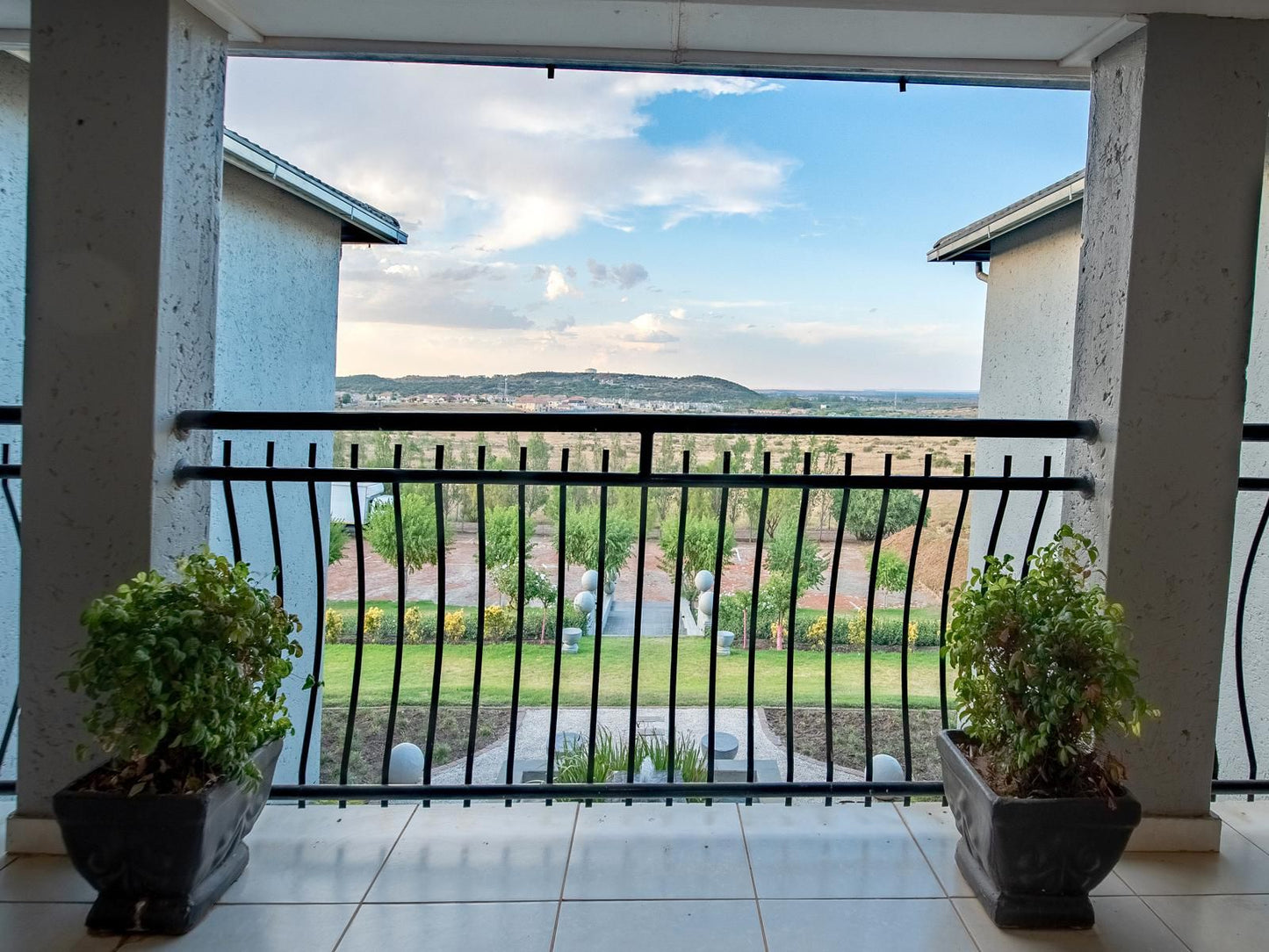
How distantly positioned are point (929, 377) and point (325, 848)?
6.14 metres

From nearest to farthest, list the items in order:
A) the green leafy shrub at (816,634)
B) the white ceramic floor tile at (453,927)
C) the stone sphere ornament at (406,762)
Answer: the white ceramic floor tile at (453,927) → the stone sphere ornament at (406,762) → the green leafy shrub at (816,634)

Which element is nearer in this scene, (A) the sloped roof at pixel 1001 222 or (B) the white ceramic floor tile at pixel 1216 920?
(B) the white ceramic floor tile at pixel 1216 920

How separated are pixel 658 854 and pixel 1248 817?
1824mm

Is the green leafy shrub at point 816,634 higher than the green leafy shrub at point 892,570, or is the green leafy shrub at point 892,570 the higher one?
the green leafy shrub at point 892,570

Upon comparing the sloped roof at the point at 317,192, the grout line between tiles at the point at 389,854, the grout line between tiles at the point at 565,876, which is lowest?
the grout line between tiles at the point at 389,854

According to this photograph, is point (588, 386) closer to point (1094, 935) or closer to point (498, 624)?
point (1094, 935)

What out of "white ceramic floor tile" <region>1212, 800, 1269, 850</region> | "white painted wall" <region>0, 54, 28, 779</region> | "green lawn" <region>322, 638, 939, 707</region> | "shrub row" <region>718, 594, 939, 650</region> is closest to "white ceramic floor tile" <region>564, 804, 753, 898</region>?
"white ceramic floor tile" <region>1212, 800, 1269, 850</region>

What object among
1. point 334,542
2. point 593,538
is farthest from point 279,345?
A: point 593,538

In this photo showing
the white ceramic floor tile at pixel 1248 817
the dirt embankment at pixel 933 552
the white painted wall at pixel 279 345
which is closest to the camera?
the white ceramic floor tile at pixel 1248 817

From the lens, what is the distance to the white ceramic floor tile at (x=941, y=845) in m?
1.91

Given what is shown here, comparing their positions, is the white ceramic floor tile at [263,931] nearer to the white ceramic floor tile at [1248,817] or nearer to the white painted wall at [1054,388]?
the white ceramic floor tile at [1248,817]

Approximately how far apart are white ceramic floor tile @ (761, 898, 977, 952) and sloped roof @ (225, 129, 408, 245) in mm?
4050

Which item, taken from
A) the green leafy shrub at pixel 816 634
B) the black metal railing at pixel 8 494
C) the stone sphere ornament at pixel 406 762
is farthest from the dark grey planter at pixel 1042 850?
the green leafy shrub at pixel 816 634

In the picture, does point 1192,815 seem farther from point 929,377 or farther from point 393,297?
point 393,297
